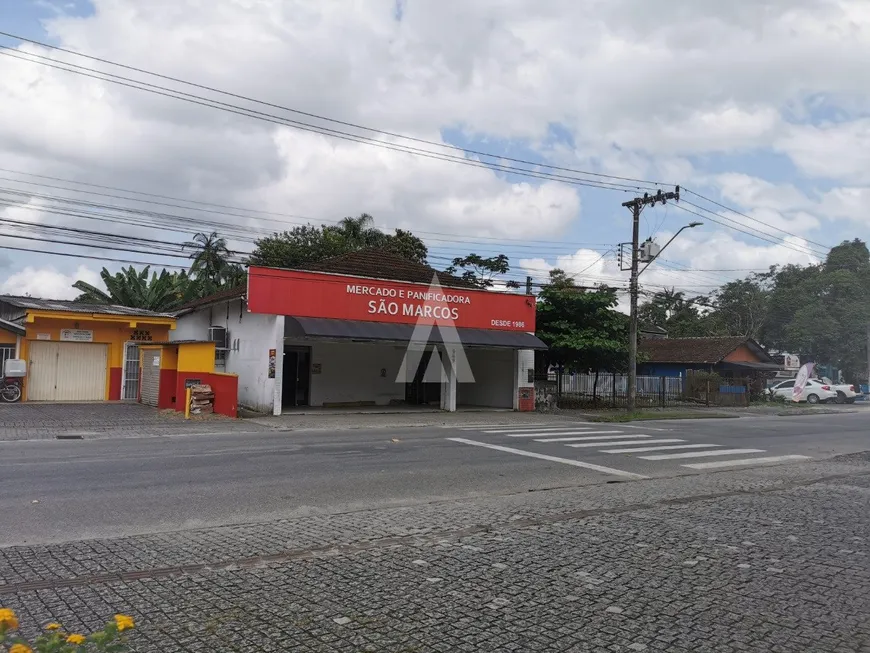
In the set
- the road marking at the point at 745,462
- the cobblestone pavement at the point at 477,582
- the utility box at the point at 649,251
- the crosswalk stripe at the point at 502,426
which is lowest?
the crosswalk stripe at the point at 502,426

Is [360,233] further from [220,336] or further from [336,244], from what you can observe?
[220,336]

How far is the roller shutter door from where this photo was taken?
23.6 m

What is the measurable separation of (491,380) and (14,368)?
18.1m

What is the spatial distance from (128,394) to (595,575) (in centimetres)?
2470

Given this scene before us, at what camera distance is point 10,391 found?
2309cm

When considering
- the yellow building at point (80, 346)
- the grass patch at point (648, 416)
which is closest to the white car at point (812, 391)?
the grass patch at point (648, 416)

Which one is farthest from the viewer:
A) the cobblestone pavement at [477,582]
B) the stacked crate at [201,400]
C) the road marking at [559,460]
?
the stacked crate at [201,400]

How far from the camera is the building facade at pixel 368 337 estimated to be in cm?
2225

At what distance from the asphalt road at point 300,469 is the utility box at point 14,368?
10450 millimetres

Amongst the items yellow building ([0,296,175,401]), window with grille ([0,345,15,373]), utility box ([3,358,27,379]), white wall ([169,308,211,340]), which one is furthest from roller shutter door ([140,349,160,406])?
window with grille ([0,345,15,373])

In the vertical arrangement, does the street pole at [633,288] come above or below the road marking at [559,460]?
above

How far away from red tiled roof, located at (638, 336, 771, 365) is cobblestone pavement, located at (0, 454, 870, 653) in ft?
122

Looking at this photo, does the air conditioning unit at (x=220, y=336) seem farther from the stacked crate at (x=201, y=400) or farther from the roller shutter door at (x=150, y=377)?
the stacked crate at (x=201, y=400)

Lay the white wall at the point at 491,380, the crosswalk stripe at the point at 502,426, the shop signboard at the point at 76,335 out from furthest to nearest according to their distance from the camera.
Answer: the white wall at the point at 491,380, the shop signboard at the point at 76,335, the crosswalk stripe at the point at 502,426
